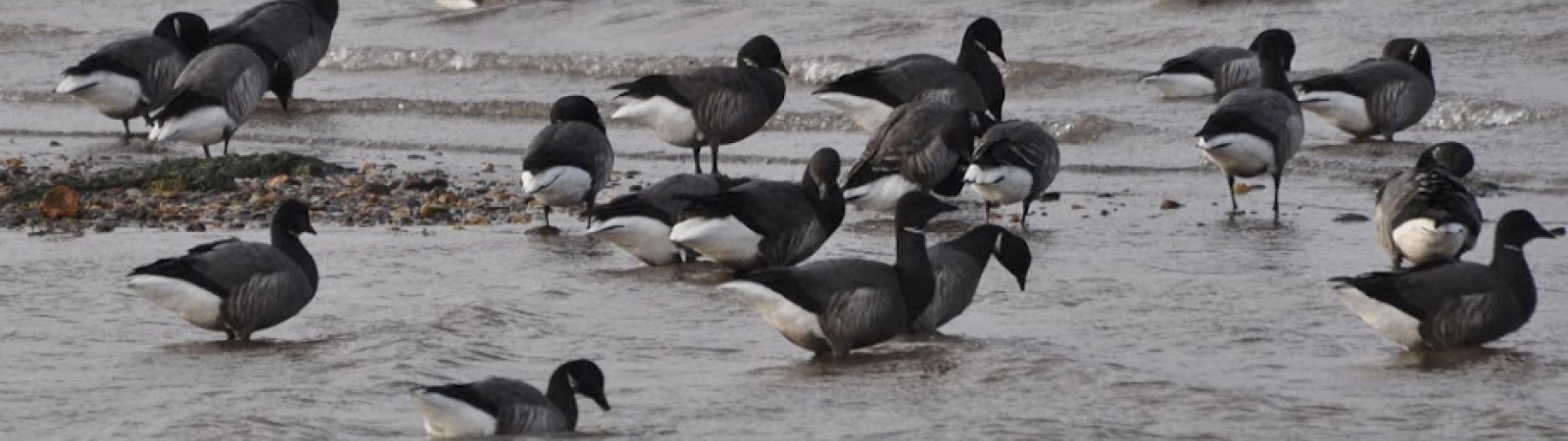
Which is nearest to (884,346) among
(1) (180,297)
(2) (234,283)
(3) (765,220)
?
(3) (765,220)

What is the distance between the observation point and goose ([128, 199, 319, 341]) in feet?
29.6

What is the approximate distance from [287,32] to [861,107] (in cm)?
636

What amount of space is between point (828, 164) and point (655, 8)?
12866 mm

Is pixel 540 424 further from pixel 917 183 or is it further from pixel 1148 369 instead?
pixel 917 183

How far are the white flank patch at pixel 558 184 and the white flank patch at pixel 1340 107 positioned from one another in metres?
5.40

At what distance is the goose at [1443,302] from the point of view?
341 inches

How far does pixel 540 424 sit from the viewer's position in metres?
7.58

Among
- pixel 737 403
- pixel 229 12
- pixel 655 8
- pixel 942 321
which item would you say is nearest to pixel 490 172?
pixel 942 321

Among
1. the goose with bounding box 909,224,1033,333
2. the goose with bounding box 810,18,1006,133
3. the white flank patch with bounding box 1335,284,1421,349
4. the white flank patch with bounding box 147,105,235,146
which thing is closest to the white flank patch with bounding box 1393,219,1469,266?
the white flank patch with bounding box 1335,284,1421,349

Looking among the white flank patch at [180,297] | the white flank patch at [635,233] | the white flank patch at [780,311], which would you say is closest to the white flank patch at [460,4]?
the white flank patch at [635,233]

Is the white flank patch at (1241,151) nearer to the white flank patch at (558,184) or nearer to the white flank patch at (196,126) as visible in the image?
the white flank patch at (558,184)

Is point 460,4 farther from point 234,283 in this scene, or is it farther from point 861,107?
point 234,283

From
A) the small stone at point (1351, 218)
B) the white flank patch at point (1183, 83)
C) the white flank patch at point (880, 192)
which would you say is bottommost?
the small stone at point (1351, 218)

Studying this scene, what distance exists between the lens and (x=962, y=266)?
9.35 metres
